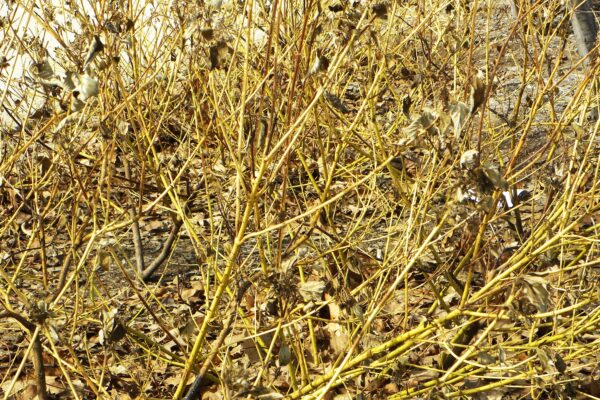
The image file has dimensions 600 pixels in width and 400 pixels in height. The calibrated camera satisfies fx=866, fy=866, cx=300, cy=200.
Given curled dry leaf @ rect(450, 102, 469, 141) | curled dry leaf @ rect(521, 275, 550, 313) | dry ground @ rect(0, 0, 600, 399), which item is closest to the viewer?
curled dry leaf @ rect(450, 102, 469, 141)

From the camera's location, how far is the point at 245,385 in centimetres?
200

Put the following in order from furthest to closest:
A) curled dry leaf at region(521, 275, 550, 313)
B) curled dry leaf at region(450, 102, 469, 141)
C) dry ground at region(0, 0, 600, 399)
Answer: dry ground at region(0, 0, 600, 399), curled dry leaf at region(521, 275, 550, 313), curled dry leaf at region(450, 102, 469, 141)

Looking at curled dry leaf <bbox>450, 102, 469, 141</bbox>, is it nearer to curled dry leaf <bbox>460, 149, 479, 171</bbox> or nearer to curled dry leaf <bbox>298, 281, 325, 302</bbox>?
curled dry leaf <bbox>460, 149, 479, 171</bbox>

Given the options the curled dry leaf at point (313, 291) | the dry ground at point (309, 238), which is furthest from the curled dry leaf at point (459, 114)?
the curled dry leaf at point (313, 291)

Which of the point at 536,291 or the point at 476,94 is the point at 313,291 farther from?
the point at 476,94

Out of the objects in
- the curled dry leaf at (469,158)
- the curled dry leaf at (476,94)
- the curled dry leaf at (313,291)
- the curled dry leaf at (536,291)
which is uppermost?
the curled dry leaf at (476,94)

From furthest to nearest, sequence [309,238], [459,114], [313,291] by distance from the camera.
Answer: [309,238] → [313,291] → [459,114]

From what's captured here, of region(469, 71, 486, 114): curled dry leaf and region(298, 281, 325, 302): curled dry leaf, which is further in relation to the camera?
region(298, 281, 325, 302): curled dry leaf

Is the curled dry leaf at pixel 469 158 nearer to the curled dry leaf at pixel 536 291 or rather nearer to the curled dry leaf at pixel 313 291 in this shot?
the curled dry leaf at pixel 536 291

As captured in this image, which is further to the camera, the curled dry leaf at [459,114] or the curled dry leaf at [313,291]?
the curled dry leaf at [313,291]

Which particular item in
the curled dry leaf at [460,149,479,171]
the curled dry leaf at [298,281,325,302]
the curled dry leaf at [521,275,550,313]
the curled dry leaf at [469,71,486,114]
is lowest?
the curled dry leaf at [521,275,550,313]

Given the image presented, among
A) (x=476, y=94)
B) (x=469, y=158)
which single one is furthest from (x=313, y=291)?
(x=476, y=94)

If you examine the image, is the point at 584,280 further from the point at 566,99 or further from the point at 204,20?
the point at 566,99

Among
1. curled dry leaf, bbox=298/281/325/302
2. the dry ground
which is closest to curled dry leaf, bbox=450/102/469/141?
the dry ground
